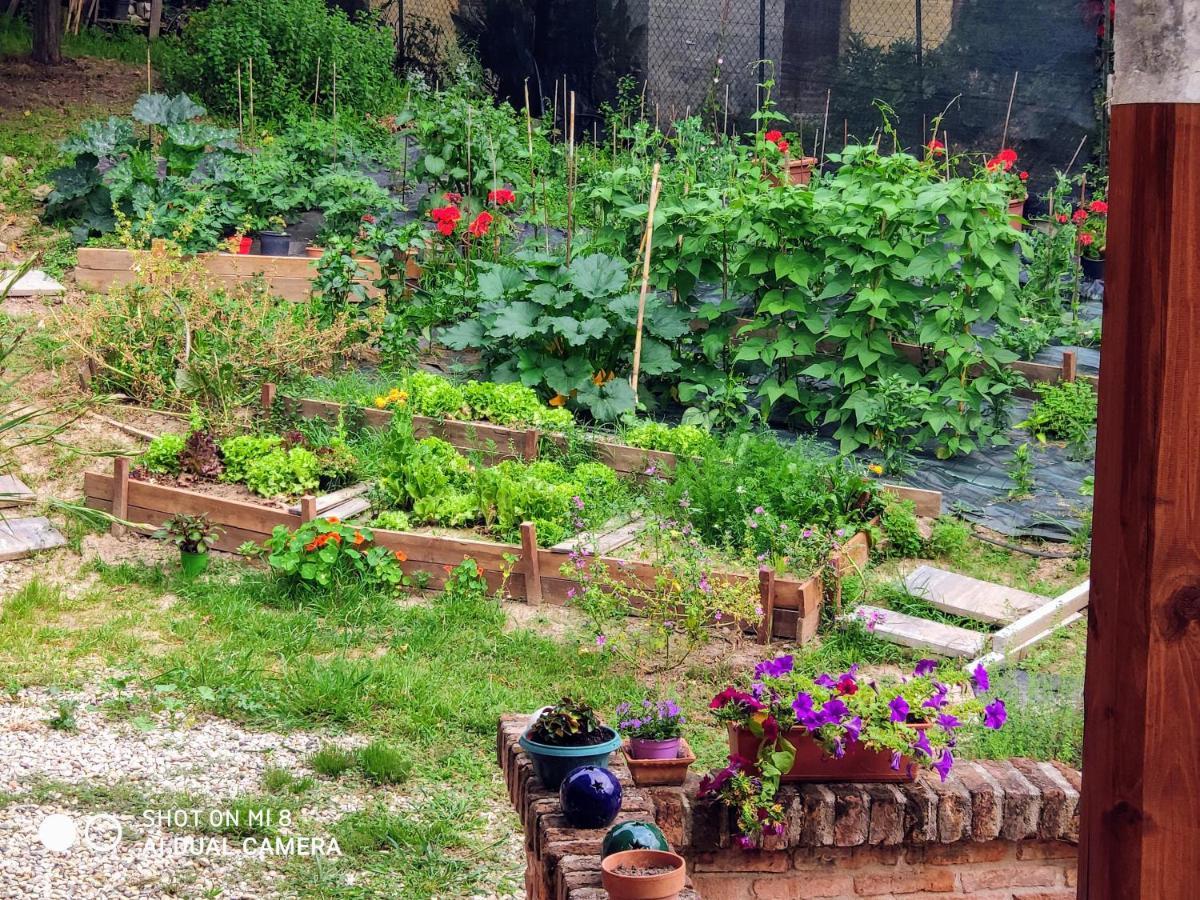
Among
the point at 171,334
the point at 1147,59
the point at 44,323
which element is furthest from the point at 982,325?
the point at 1147,59

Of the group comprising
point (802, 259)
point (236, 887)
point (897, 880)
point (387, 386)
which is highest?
point (802, 259)

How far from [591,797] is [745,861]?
0.49 meters

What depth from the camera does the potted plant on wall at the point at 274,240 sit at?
9.30 meters

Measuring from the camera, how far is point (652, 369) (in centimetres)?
731

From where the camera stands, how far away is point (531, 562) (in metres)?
5.57

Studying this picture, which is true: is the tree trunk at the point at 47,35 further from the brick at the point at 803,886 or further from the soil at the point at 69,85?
the brick at the point at 803,886

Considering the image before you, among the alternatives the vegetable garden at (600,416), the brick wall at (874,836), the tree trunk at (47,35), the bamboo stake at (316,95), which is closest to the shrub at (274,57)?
the bamboo stake at (316,95)

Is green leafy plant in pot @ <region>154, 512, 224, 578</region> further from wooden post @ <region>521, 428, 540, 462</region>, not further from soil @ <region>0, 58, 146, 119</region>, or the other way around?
soil @ <region>0, 58, 146, 119</region>

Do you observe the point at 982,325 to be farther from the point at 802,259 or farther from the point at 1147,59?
the point at 1147,59

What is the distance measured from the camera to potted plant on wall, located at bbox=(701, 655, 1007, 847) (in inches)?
115

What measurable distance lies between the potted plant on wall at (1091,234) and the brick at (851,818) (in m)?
6.81

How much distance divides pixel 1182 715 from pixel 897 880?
5.74 feet

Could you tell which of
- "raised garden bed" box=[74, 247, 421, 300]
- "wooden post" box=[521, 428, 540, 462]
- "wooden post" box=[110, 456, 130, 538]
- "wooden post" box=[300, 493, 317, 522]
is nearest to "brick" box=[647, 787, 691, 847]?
"wooden post" box=[300, 493, 317, 522]

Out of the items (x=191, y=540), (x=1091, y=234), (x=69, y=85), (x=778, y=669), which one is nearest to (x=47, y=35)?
(x=69, y=85)
